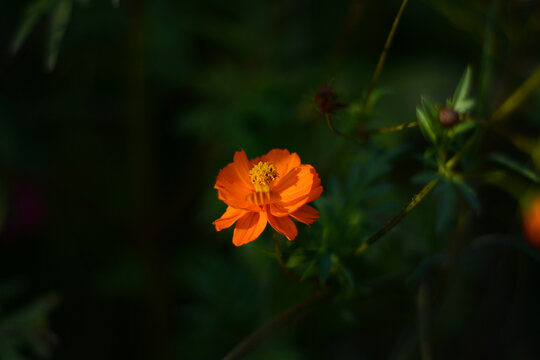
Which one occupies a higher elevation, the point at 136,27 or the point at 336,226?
the point at 136,27

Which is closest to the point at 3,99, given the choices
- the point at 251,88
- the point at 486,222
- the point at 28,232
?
the point at 28,232

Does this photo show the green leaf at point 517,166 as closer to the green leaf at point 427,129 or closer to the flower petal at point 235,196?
the green leaf at point 427,129

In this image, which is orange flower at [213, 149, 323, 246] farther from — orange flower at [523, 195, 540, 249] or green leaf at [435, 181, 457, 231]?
orange flower at [523, 195, 540, 249]

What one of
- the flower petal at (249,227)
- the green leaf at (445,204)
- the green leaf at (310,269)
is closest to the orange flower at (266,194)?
the flower petal at (249,227)

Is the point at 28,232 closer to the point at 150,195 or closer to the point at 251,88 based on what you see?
the point at 150,195

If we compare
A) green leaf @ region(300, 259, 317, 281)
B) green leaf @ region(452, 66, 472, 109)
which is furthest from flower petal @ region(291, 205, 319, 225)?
green leaf @ region(452, 66, 472, 109)
